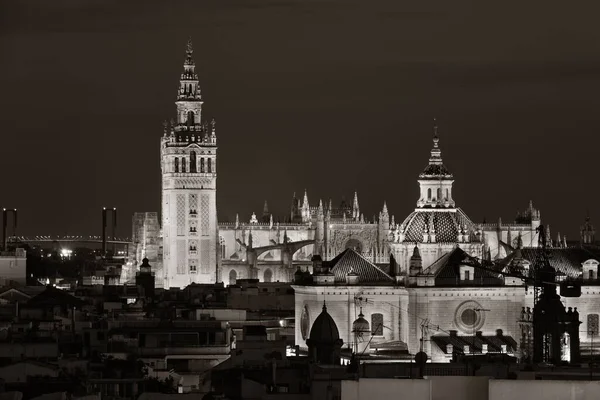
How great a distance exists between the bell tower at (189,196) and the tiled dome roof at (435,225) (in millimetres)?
79540

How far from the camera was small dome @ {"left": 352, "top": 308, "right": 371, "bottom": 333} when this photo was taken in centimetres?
10362

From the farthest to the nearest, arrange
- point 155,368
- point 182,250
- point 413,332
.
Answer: point 182,250, point 413,332, point 155,368

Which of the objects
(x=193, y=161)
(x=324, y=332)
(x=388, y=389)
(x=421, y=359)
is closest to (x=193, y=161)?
(x=193, y=161)

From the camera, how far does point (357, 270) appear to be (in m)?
109

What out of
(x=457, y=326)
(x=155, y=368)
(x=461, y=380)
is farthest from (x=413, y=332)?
(x=461, y=380)

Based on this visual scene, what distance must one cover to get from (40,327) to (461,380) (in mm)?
67865

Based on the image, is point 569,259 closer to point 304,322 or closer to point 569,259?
point 569,259

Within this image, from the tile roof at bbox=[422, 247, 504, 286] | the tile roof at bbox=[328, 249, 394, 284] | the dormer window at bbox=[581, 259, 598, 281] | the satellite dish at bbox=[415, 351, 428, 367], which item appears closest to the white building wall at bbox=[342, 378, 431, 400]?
the satellite dish at bbox=[415, 351, 428, 367]

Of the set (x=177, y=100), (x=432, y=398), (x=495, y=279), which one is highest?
(x=177, y=100)

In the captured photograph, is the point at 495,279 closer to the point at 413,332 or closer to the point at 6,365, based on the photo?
the point at 413,332

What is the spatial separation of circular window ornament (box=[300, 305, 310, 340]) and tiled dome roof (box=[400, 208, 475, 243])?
8.26 m

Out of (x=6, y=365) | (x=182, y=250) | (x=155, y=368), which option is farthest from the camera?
(x=182, y=250)

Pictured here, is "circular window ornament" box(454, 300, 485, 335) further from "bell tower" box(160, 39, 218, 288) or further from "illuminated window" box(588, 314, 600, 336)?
"bell tower" box(160, 39, 218, 288)

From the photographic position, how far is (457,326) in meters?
108
